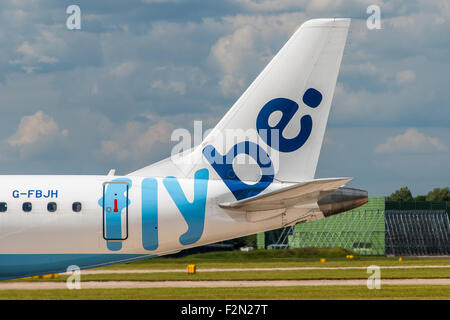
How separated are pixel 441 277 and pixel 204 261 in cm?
2596

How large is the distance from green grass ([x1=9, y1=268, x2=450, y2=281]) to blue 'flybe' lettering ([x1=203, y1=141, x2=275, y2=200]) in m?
22.9

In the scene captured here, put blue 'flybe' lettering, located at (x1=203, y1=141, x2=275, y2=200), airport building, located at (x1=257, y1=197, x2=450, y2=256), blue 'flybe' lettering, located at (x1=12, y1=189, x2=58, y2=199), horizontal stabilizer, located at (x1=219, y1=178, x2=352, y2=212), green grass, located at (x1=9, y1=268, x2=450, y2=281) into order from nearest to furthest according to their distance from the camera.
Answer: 1. horizontal stabilizer, located at (x1=219, y1=178, x2=352, y2=212)
2. blue 'flybe' lettering, located at (x1=12, y1=189, x2=58, y2=199)
3. blue 'flybe' lettering, located at (x1=203, y1=141, x2=275, y2=200)
4. green grass, located at (x1=9, y1=268, x2=450, y2=281)
5. airport building, located at (x1=257, y1=197, x2=450, y2=256)

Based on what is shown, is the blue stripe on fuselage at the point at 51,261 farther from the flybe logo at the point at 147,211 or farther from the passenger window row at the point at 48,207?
the passenger window row at the point at 48,207

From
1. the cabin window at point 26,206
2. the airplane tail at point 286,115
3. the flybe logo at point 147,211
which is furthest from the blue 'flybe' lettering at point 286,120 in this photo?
the cabin window at point 26,206

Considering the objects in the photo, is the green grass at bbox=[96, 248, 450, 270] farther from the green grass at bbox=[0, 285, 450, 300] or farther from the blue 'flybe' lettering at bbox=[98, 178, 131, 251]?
the blue 'flybe' lettering at bbox=[98, 178, 131, 251]

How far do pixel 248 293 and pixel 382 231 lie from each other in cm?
8154

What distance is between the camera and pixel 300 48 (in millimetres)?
27328

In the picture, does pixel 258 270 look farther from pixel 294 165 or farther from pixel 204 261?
pixel 294 165

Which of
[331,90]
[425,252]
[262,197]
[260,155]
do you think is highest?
[425,252]

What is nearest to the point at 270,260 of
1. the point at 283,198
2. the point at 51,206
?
the point at 51,206

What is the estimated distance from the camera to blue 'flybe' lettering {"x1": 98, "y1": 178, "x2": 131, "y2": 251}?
26469 millimetres

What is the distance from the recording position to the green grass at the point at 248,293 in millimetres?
36625

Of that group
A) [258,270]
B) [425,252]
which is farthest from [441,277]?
[425,252]

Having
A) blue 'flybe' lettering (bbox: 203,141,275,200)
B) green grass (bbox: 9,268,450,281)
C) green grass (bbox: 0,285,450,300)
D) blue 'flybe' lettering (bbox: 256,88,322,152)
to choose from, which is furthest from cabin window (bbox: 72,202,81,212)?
green grass (bbox: 9,268,450,281)
